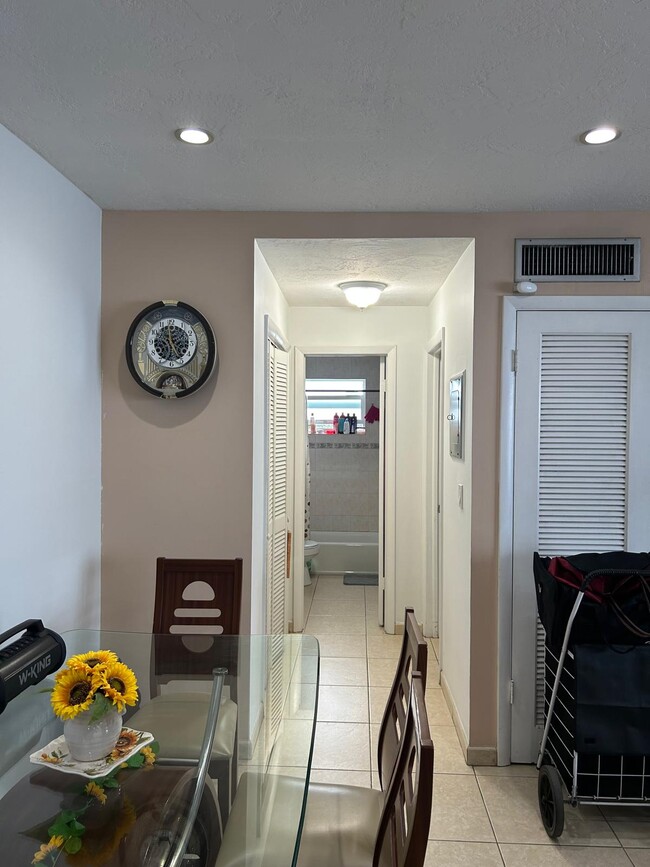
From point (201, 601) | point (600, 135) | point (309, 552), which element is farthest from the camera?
point (309, 552)

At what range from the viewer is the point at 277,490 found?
4.15 meters

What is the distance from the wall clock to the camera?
9.79ft

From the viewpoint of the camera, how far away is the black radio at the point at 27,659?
5.72ft

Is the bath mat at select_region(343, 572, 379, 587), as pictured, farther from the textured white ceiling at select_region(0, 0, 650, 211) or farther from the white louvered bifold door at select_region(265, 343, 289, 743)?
the textured white ceiling at select_region(0, 0, 650, 211)

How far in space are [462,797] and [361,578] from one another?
12.8 ft

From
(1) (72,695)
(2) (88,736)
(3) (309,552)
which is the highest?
(1) (72,695)

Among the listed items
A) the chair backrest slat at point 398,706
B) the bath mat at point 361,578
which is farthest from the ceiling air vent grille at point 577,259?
the bath mat at point 361,578

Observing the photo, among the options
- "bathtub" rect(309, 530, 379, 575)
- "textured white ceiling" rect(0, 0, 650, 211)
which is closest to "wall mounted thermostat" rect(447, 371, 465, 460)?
"textured white ceiling" rect(0, 0, 650, 211)

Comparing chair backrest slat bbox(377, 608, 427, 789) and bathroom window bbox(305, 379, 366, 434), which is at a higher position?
bathroom window bbox(305, 379, 366, 434)

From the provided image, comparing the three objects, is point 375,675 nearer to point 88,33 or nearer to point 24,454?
point 24,454

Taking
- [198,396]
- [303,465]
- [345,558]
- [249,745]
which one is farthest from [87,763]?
[345,558]

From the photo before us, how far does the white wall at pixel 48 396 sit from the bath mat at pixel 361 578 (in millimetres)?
3826

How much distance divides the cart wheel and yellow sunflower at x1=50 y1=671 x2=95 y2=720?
186cm

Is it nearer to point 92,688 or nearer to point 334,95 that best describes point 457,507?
point 334,95
